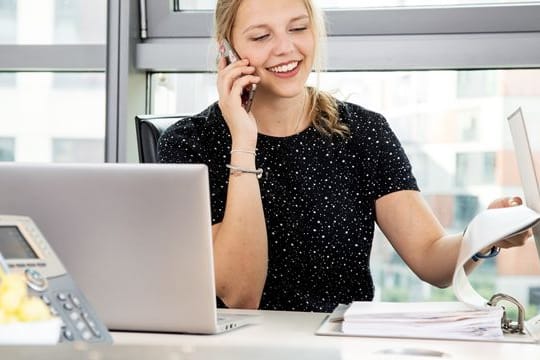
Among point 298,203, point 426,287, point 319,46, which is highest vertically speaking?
point 319,46

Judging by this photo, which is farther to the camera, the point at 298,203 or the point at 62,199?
the point at 298,203

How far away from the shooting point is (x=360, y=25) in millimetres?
2785

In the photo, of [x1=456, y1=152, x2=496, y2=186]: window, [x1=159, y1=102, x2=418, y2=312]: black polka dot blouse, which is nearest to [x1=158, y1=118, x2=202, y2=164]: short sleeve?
[x1=159, y1=102, x2=418, y2=312]: black polka dot blouse

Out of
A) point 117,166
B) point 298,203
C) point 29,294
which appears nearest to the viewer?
point 29,294

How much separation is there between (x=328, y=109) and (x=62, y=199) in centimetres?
105

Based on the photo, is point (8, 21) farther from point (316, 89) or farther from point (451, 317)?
point (451, 317)

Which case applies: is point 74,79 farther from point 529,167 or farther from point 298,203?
point 529,167

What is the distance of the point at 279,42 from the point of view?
213 centimetres

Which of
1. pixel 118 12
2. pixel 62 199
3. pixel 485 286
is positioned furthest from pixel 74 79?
pixel 62 199

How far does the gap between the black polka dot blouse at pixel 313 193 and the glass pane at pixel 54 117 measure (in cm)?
90

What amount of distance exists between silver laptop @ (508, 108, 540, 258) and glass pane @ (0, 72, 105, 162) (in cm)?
177

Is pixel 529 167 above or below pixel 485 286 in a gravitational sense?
above

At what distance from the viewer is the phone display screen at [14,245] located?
117 centimetres

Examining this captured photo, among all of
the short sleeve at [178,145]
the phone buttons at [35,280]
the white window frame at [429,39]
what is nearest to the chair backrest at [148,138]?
the short sleeve at [178,145]
